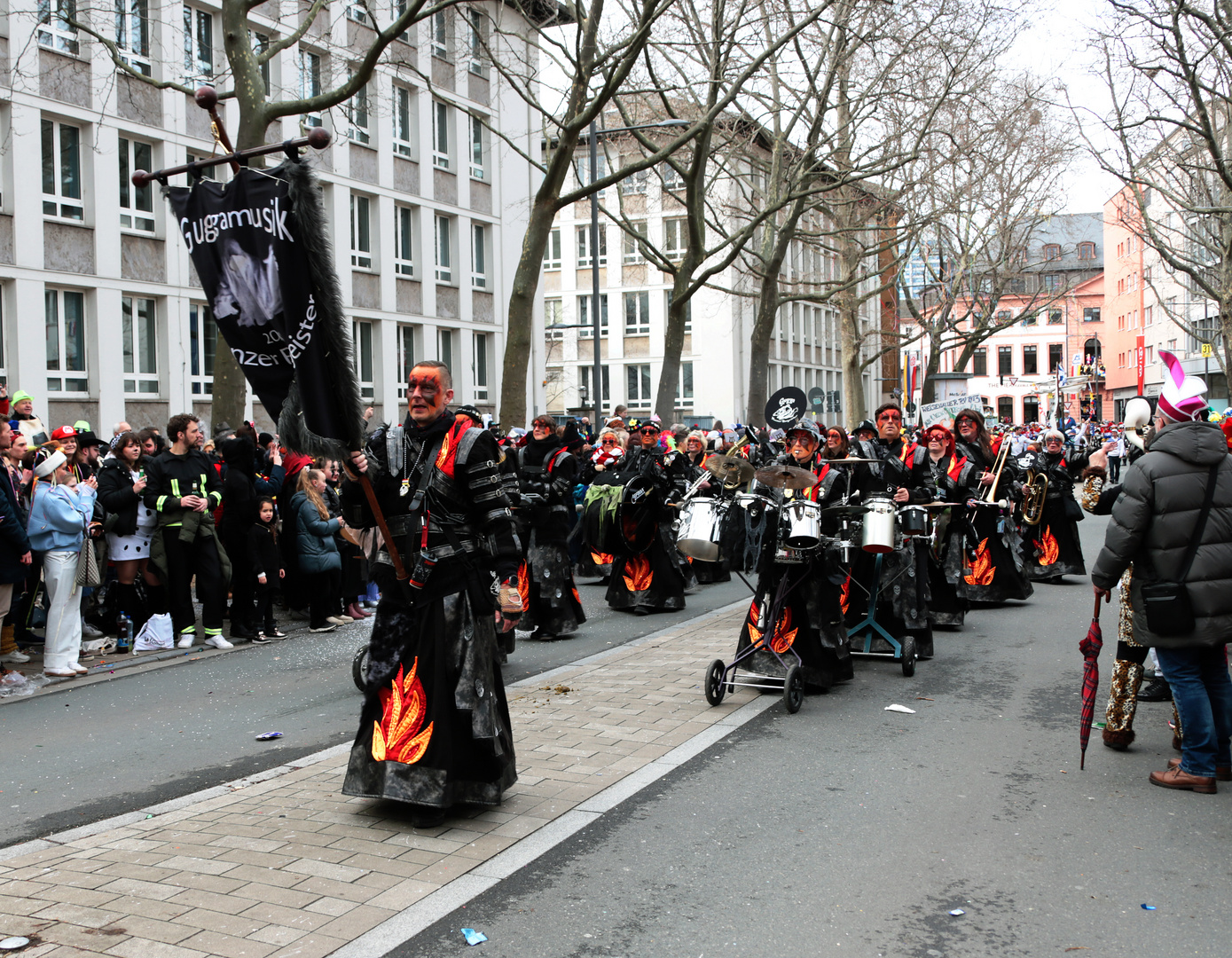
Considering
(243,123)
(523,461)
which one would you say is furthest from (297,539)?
(243,123)

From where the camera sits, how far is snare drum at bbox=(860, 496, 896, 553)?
8281 mm

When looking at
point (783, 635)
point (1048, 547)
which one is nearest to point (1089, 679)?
point (783, 635)

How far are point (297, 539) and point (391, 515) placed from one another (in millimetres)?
6281

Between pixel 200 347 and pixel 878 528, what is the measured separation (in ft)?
67.1

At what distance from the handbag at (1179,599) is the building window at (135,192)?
22383 millimetres

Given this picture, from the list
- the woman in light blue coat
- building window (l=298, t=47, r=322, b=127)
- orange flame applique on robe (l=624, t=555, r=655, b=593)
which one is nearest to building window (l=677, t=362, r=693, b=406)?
building window (l=298, t=47, r=322, b=127)

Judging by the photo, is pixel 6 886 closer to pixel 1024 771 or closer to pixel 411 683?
pixel 411 683

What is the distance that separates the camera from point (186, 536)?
1045cm

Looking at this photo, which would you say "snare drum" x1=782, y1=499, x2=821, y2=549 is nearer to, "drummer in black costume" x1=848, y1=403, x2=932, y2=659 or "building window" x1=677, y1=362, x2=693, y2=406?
"drummer in black costume" x1=848, y1=403, x2=932, y2=659

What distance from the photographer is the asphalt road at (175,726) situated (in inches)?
244

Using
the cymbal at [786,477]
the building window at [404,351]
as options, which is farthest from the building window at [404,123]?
the cymbal at [786,477]

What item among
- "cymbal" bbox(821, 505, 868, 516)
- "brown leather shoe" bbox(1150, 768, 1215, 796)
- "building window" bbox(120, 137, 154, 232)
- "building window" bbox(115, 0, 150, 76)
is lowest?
"brown leather shoe" bbox(1150, 768, 1215, 796)

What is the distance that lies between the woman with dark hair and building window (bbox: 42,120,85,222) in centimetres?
1412

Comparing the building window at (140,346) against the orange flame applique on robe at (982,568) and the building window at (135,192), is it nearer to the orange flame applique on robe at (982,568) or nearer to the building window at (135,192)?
the building window at (135,192)
